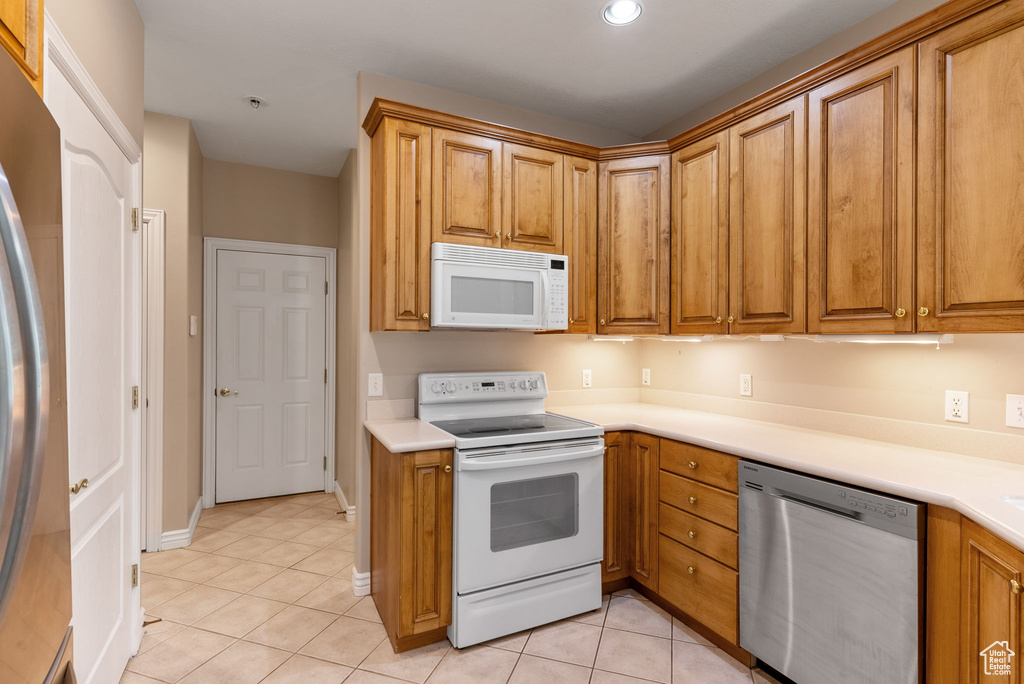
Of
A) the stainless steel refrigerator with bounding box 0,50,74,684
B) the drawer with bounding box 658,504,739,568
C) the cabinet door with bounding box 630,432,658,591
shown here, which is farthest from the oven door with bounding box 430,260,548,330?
the stainless steel refrigerator with bounding box 0,50,74,684

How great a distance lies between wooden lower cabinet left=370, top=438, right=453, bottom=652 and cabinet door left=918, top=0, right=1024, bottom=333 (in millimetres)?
1874

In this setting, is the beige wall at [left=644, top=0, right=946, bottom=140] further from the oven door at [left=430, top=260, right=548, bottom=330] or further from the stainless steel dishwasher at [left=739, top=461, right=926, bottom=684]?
the stainless steel dishwasher at [left=739, top=461, right=926, bottom=684]

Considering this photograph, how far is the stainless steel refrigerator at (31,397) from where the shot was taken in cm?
57

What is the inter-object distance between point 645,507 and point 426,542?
1.07 metres

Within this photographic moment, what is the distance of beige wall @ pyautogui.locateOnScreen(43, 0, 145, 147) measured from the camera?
1469mm

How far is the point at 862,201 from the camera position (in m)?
1.90

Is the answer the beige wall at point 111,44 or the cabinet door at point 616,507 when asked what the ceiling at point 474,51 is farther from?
the cabinet door at point 616,507

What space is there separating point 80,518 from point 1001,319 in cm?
285

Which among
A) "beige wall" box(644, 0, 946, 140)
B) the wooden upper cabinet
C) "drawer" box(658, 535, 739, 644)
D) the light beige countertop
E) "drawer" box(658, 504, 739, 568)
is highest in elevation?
"beige wall" box(644, 0, 946, 140)

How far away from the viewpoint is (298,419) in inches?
164

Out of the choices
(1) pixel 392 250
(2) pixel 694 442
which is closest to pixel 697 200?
(2) pixel 694 442

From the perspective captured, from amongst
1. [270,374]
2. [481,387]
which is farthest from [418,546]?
[270,374]

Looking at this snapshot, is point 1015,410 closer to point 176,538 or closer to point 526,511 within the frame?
point 526,511

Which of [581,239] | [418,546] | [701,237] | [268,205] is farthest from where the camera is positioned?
A: [268,205]
